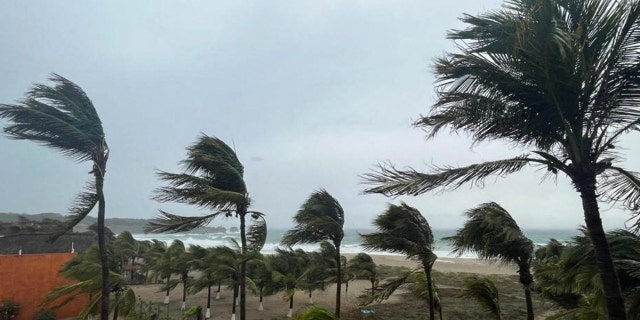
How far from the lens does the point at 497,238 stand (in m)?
9.40

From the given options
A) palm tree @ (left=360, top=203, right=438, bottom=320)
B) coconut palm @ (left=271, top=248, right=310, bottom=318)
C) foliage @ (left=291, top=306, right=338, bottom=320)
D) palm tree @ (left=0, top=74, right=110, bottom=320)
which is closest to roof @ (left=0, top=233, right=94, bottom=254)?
coconut palm @ (left=271, top=248, right=310, bottom=318)

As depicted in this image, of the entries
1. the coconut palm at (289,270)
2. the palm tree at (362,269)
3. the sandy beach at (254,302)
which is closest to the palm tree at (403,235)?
the coconut palm at (289,270)

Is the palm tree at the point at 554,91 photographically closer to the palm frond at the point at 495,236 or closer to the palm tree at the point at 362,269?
the palm frond at the point at 495,236

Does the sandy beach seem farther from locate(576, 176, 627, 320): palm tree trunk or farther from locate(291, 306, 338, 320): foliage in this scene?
locate(576, 176, 627, 320): palm tree trunk

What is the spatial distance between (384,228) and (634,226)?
7580 millimetres

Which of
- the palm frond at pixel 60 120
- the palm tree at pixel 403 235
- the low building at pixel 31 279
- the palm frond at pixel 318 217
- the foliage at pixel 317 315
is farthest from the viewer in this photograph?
the low building at pixel 31 279

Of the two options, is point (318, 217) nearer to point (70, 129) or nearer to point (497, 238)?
point (497, 238)

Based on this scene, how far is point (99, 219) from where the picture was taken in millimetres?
8492

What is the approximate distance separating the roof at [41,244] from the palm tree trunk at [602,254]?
27.0m

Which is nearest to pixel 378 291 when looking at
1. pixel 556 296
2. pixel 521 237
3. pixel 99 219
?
pixel 521 237

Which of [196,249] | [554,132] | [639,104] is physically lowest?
[196,249]

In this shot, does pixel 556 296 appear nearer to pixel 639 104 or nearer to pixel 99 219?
pixel 639 104

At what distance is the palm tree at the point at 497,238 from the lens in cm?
914

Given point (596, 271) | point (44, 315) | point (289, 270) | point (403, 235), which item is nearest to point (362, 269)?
point (289, 270)
